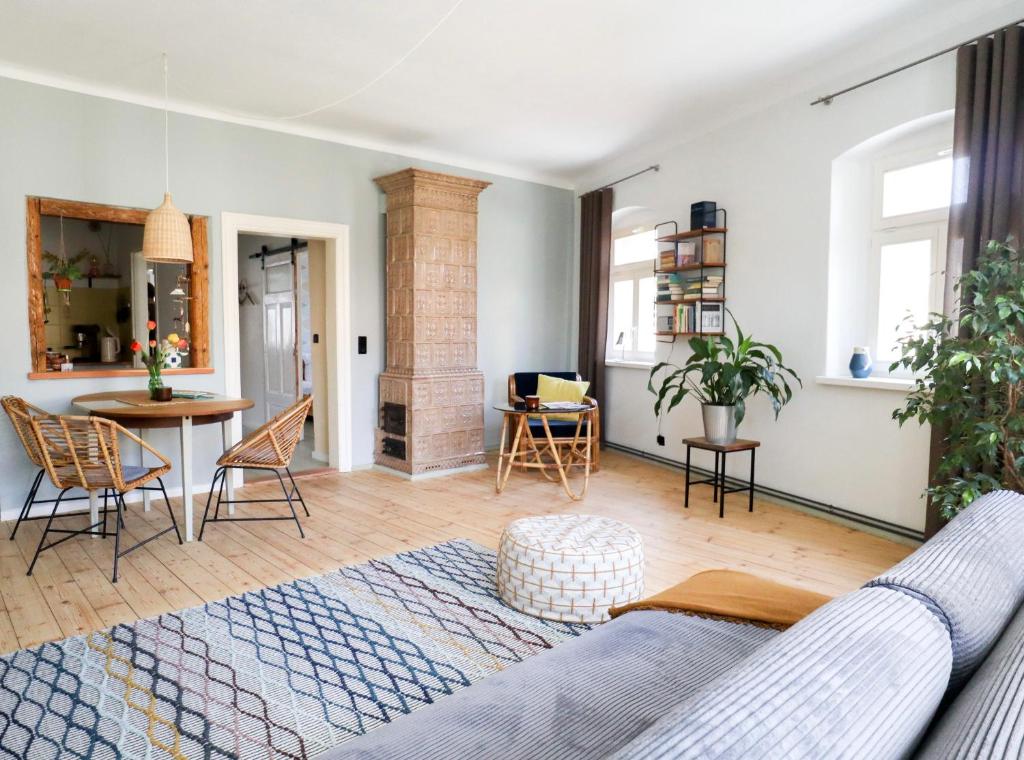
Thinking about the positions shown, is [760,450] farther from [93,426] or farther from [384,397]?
[93,426]

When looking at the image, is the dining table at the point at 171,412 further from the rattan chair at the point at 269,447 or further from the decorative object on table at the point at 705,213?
the decorative object on table at the point at 705,213

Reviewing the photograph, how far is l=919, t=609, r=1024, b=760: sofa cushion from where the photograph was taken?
62cm

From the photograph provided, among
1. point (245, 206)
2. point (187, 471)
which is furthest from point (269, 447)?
point (245, 206)

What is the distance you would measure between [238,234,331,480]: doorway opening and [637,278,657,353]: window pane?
2.93m

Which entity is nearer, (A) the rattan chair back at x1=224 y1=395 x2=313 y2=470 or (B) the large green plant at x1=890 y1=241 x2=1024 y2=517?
(B) the large green plant at x1=890 y1=241 x2=1024 y2=517

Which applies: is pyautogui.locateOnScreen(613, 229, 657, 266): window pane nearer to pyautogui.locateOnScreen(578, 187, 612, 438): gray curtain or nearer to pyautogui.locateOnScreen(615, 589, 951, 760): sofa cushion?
pyautogui.locateOnScreen(578, 187, 612, 438): gray curtain

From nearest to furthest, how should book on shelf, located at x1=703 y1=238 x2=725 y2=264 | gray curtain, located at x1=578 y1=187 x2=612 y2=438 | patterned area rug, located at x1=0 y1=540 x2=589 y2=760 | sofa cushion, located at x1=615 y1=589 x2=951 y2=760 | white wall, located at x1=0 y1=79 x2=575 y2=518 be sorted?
sofa cushion, located at x1=615 y1=589 x2=951 y2=760, patterned area rug, located at x1=0 y1=540 x2=589 y2=760, white wall, located at x1=0 y1=79 x2=575 y2=518, book on shelf, located at x1=703 y1=238 x2=725 y2=264, gray curtain, located at x1=578 y1=187 x2=612 y2=438

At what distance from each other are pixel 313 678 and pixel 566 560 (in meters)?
1.02

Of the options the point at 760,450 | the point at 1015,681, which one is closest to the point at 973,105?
the point at 760,450

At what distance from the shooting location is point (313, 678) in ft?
7.19

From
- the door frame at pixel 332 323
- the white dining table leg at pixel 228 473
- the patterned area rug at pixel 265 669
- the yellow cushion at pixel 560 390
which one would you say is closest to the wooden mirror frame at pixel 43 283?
the door frame at pixel 332 323

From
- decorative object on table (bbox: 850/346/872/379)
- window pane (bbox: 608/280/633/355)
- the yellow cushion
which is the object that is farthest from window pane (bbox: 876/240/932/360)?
window pane (bbox: 608/280/633/355)

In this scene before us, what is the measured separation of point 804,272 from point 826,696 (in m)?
4.08

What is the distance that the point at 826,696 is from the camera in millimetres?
686
